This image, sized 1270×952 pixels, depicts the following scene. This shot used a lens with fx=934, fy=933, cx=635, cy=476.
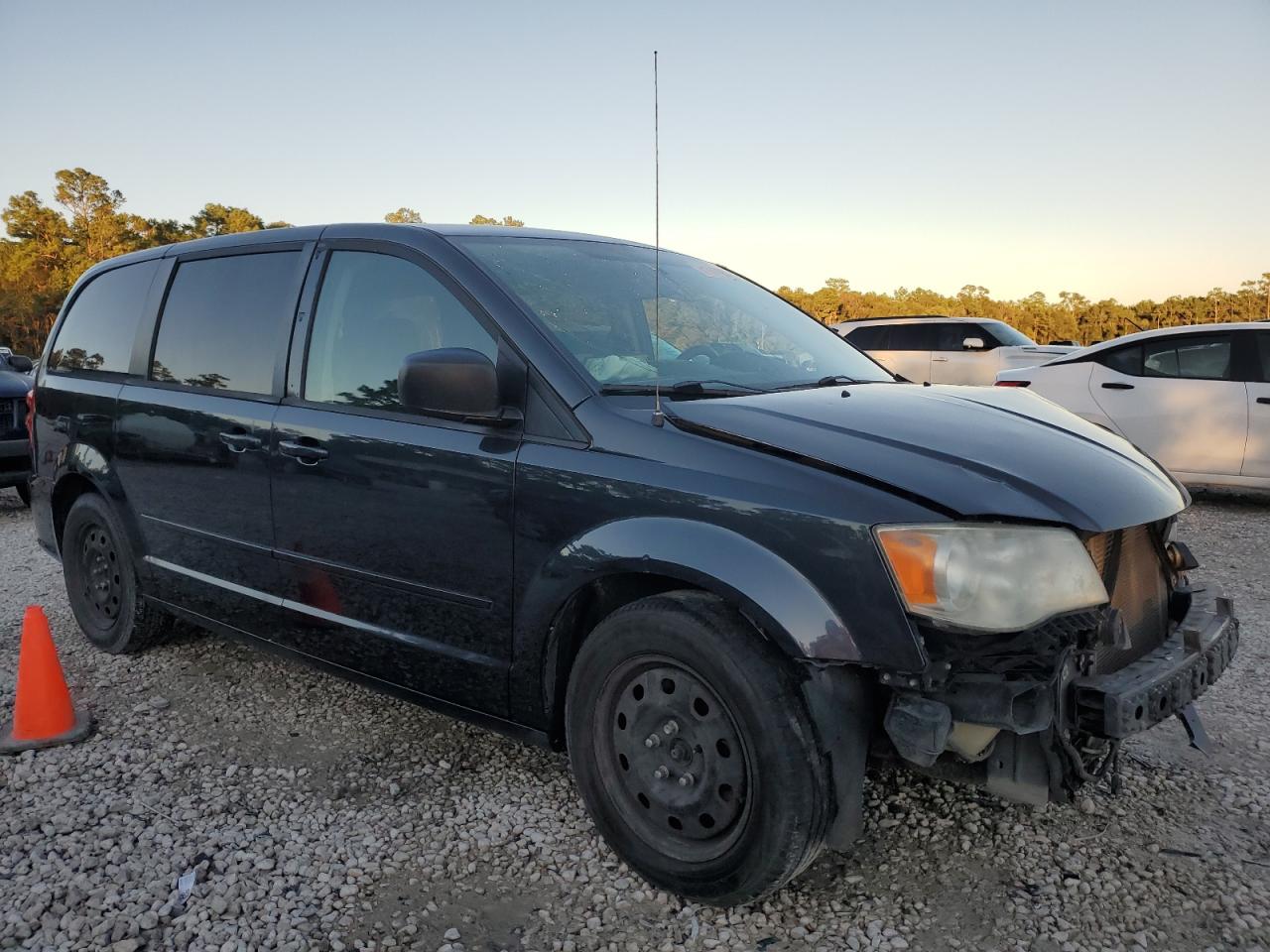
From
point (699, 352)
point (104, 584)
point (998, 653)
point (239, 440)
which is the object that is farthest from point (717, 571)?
point (104, 584)

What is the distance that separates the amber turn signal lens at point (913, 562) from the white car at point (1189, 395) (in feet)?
21.0

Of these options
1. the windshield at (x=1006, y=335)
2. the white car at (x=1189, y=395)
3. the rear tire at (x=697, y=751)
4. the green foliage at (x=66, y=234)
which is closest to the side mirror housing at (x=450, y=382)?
the rear tire at (x=697, y=751)

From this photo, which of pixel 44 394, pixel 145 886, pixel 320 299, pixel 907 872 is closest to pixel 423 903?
Answer: pixel 145 886

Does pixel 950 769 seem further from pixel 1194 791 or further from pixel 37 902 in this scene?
pixel 37 902

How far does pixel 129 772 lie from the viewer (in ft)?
10.4

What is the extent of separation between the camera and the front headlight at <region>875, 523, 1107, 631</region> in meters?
2.00

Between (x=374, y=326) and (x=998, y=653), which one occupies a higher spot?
(x=374, y=326)

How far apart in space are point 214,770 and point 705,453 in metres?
2.12

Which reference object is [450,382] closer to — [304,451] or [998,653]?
[304,451]

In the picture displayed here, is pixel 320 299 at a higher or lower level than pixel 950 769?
higher

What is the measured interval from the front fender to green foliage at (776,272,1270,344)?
111ft

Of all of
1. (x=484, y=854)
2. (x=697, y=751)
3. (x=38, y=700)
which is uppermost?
(x=697, y=751)

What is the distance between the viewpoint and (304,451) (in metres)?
3.12

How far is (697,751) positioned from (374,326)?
1763 millimetres
